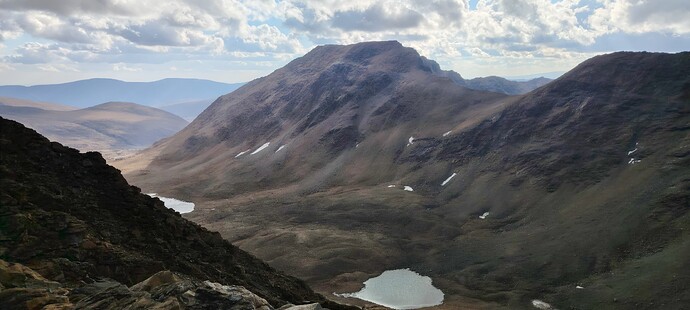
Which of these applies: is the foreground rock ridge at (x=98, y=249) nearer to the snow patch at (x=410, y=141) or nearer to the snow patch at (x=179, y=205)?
the snow patch at (x=179, y=205)

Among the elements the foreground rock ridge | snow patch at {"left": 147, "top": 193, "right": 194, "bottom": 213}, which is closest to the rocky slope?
snow patch at {"left": 147, "top": 193, "right": 194, "bottom": 213}

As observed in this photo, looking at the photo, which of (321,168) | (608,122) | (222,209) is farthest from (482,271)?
(321,168)

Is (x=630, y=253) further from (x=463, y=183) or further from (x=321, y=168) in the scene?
(x=321, y=168)

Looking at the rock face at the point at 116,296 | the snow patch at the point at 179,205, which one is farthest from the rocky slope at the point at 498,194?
the rock face at the point at 116,296

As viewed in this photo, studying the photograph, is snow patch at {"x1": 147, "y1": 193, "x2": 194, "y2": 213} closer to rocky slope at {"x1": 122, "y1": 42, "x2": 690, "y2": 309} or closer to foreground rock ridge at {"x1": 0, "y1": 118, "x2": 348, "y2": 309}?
rocky slope at {"x1": 122, "y1": 42, "x2": 690, "y2": 309}

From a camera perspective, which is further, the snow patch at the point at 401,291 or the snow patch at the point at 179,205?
the snow patch at the point at 179,205

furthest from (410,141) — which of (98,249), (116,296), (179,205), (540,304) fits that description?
(116,296)
